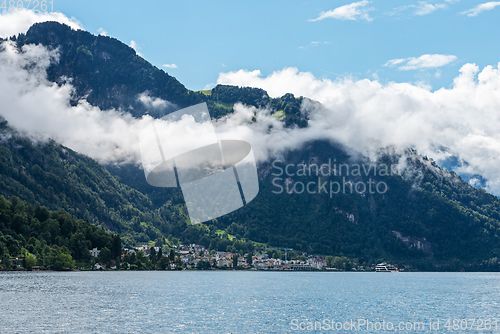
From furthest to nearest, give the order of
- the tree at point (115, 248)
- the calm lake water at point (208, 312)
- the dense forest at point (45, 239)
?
the tree at point (115, 248) → the dense forest at point (45, 239) → the calm lake water at point (208, 312)

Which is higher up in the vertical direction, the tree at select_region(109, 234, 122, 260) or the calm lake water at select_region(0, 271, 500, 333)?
the tree at select_region(109, 234, 122, 260)

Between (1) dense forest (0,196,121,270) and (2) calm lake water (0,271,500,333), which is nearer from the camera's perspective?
(2) calm lake water (0,271,500,333)

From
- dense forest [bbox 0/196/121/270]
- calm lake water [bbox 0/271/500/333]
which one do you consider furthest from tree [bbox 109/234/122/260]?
calm lake water [bbox 0/271/500/333]

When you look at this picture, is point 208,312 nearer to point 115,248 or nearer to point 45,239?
point 45,239

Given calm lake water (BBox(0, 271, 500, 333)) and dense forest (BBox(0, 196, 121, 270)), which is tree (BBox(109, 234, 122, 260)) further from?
calm lake water (BBox(0, 271, 500, 333))

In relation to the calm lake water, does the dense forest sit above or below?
above

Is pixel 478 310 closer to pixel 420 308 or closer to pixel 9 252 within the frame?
pixel 420 308

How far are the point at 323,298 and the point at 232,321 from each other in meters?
37.9

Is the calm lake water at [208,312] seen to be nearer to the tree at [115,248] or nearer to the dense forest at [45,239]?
the dense forest at [45,239]

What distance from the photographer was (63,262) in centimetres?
16275

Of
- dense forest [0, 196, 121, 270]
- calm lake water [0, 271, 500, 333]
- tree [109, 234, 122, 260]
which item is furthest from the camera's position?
tree [109, 234, 122, 260]

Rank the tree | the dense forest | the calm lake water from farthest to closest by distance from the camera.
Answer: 1. the tree
2. the dense forest
3. the calm lake water

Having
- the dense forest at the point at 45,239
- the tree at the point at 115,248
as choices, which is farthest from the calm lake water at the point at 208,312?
the tree at the point at 115,248

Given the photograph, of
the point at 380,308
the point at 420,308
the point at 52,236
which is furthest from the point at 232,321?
the point at 52,236
